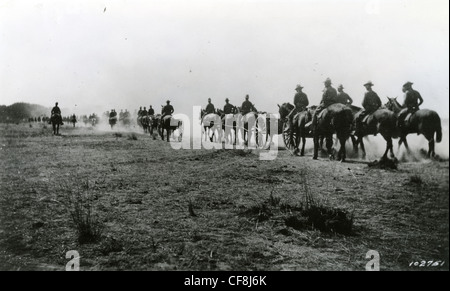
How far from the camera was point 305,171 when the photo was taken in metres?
9.39

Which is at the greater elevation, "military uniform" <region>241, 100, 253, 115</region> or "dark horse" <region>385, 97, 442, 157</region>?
"military uniform" <region>241, 100, 253, 115</region>

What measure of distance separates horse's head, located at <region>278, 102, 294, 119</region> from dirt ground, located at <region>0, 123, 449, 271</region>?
801cm

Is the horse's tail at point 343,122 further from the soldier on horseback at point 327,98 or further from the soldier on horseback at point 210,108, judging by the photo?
the soldier on horseback at point 210,108

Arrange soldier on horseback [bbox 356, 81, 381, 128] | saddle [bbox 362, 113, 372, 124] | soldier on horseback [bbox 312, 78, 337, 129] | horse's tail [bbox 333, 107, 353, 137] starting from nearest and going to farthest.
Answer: horse's tail [bbox 333, 107, 353, 137], saddle [bbox 362, 113, 372, 124], soldier on horseback [bbox 356, 81, 381, 128], soldier on horseback [bbox 312, 78, 337, 129]

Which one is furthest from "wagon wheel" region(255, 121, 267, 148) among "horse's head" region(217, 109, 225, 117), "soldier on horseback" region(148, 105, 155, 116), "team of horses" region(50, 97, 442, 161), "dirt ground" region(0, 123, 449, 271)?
"soldier on horseback" region(148, 105, 155, 116)

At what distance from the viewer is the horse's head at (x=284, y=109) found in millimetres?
17625

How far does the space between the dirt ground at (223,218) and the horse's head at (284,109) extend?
26.3 feet

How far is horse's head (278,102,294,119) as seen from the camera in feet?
57.8

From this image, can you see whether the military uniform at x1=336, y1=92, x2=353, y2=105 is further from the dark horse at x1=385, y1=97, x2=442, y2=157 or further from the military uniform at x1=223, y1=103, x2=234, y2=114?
the military uniform at x1=223, y1=103, x2=234, y2=114

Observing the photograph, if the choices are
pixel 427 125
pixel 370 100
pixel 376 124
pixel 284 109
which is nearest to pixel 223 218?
pixel 427 125

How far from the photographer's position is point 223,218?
19.7 ft

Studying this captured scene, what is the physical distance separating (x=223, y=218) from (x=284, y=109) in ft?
41.4

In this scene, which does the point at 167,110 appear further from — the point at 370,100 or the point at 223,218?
the point at 223,218
